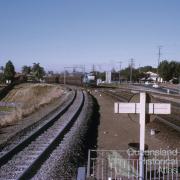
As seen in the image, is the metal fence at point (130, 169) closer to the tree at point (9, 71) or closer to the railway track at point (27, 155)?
the railway track at point (27, 155)

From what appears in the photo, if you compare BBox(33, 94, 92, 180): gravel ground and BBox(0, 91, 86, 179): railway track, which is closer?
BBox(33, 94, 92, 180): gravel ground

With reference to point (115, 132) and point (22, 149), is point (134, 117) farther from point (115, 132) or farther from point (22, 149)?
point (115, 132)

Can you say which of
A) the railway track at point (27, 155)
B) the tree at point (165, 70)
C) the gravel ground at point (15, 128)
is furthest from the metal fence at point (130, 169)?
the tree at point (165, 70)

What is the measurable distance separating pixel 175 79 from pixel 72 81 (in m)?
42.0

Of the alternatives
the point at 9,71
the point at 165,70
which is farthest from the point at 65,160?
the point at 9,71

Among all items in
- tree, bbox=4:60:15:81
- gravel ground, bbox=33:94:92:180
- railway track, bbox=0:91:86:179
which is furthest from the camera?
tree, bbox=4:60:15:81

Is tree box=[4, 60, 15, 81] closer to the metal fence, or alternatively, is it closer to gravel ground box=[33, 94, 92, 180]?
gravel ground box=[33, 94, 92, 180]

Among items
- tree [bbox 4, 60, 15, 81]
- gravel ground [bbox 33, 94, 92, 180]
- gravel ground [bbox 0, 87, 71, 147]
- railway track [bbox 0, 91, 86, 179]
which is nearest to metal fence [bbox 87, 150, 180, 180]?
gravel ground [bbox 33, 94, 92, 180]

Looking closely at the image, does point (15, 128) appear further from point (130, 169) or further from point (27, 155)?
point (130, 169)

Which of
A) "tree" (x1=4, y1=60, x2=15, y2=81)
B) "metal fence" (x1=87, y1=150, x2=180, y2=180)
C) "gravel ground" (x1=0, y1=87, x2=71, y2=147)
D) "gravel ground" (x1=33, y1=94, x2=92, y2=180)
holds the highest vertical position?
"tree" (x1=4, y1=60, x2=15, y2=81)

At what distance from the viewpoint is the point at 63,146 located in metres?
16.9

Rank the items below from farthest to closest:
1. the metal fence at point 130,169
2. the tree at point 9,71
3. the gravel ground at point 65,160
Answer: the tree at point 9,71 < the gravel ground at point 65,160 < the metal fence at point 130,169

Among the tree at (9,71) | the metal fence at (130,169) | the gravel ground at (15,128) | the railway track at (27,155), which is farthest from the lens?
the tree at (9,71)

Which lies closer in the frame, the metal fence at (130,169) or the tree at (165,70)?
the metal fence at (130,169)
